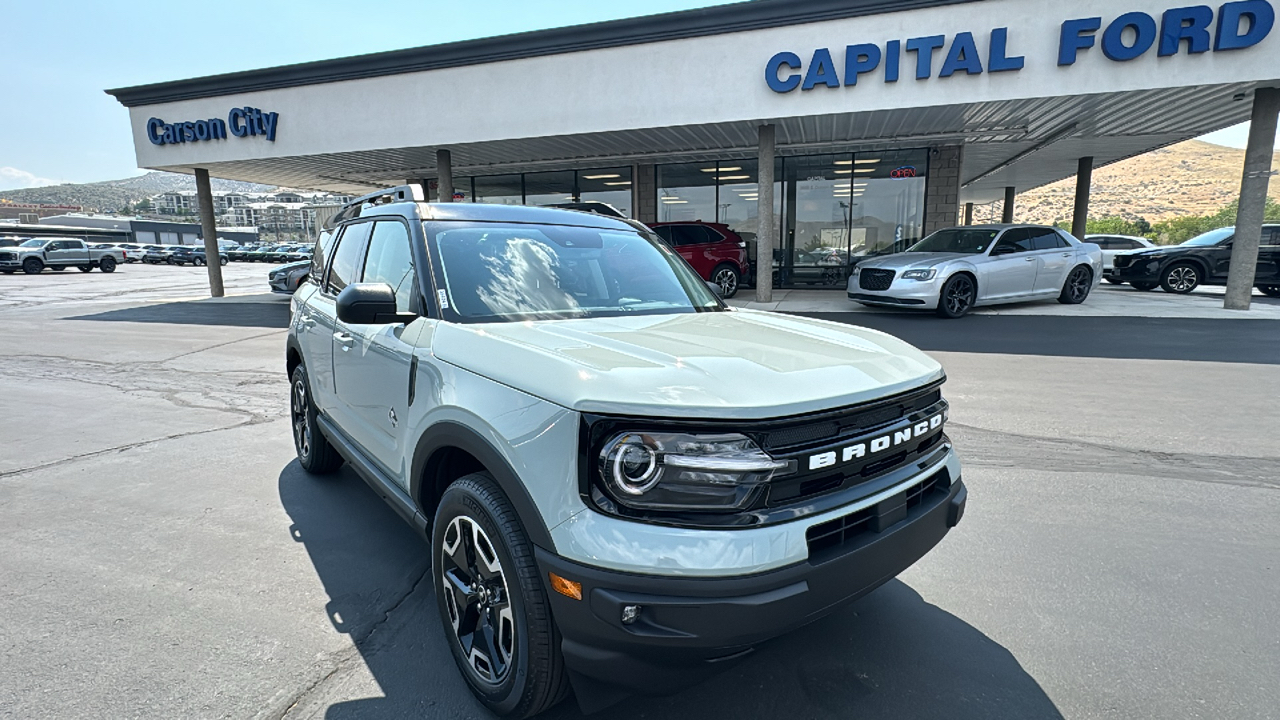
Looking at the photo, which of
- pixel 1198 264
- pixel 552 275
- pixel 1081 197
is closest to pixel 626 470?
pixel 552 275

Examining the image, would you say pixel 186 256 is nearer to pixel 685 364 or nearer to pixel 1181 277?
pixel 685 364

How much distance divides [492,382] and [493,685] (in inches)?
39.1

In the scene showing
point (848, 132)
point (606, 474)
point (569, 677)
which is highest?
point (848, 132)

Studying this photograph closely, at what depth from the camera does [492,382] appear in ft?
6.63

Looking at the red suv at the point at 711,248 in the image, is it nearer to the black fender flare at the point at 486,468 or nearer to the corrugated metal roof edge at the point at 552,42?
the corrugated metal roof edge at the point at 552,42

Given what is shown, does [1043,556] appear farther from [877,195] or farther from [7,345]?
[877,195]

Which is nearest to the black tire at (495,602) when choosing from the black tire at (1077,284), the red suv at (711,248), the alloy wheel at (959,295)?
the alloy wheel at (959,295)

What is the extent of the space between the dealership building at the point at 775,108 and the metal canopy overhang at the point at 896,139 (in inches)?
4.6

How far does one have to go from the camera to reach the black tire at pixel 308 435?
417 cm

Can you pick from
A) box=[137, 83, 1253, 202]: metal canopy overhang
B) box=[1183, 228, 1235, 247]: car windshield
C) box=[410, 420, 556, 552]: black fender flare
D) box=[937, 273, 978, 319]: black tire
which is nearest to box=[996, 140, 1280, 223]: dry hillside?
box=[137, 83, 1253, 202]: metal canopy overhang

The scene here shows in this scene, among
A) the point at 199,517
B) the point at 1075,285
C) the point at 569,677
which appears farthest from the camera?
the point at 1075,285

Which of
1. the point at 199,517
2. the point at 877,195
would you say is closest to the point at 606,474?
the point at 199,517

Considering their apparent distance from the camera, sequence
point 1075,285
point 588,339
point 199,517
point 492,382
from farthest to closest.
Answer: point 1075,285, point 199,517, point 588,339, point 492,382

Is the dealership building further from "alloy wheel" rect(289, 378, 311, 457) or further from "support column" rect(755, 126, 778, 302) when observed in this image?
"alloy wheel" rect(289, 378, 311, 457)
